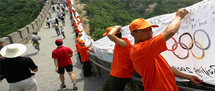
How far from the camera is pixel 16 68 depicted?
390 centimetres

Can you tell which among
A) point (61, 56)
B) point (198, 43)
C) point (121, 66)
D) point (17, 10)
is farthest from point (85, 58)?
point (17, 10)

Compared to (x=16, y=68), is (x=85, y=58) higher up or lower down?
lower down

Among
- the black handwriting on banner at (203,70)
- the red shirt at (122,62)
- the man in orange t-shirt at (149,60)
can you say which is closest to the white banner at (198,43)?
the black handwriting on banner at (203,70)

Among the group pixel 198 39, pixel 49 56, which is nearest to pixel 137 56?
pixel 198 39

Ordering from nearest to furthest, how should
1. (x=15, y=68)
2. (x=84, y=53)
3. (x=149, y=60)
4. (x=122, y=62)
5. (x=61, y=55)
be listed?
1. (x=149, y=60)
2. (x=122, y=62)
3. (x=15, y=68)
4. (x=61, y=55)
5. (x=84, y=53)

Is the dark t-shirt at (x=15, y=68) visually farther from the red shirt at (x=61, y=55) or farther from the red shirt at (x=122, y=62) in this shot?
the red shirt at (x=122, y=62)

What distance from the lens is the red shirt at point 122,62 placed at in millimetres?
3363

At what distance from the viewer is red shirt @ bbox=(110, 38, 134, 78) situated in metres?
3.36

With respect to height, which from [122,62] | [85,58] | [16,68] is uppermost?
[122,62]

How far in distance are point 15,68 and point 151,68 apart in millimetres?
2873

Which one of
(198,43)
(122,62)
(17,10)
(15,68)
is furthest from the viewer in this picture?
(17,10)

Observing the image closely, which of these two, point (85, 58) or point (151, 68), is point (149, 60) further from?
point (85, 58)

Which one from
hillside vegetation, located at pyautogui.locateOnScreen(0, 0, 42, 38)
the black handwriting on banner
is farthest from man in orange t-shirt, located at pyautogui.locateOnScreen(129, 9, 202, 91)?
hillside vegetation, located at pyautogui.locateOnScreen(0, 0, 42, 38)

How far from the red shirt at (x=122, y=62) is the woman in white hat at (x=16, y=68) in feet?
5.85
